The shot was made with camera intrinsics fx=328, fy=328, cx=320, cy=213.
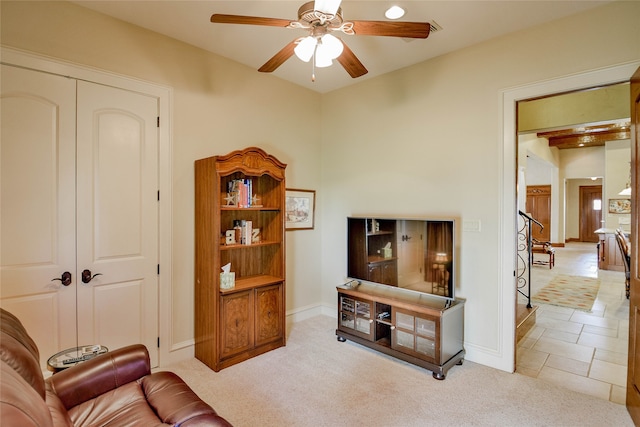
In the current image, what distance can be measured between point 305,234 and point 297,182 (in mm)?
696

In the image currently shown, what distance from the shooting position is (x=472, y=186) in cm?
319

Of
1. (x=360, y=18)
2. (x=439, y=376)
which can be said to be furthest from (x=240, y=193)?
(x=439, y=376)

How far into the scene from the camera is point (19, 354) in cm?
127

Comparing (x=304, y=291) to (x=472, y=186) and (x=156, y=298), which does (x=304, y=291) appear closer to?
(x=156, y=298)

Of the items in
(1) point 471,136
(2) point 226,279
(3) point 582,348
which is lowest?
(3) point 582,348

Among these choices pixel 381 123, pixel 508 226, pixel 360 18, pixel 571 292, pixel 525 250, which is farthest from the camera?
pixel 571 292

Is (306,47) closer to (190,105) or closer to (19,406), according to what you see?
(190,105)

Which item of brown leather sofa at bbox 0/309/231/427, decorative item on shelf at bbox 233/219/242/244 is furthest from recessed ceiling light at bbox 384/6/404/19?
brown leather sofa at bbox 0/309/231/427

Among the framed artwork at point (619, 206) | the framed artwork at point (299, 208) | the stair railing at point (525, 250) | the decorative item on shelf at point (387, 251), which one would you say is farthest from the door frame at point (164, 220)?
the framed artwork at point (619, 206)

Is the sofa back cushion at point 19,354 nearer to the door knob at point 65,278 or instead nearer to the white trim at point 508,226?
the door knob at point 65,278

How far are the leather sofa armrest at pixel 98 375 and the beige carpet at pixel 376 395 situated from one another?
77 cm

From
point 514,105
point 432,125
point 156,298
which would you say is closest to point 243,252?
point 156,298

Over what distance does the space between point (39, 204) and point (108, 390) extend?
1.51 metres

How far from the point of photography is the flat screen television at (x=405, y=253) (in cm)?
306
